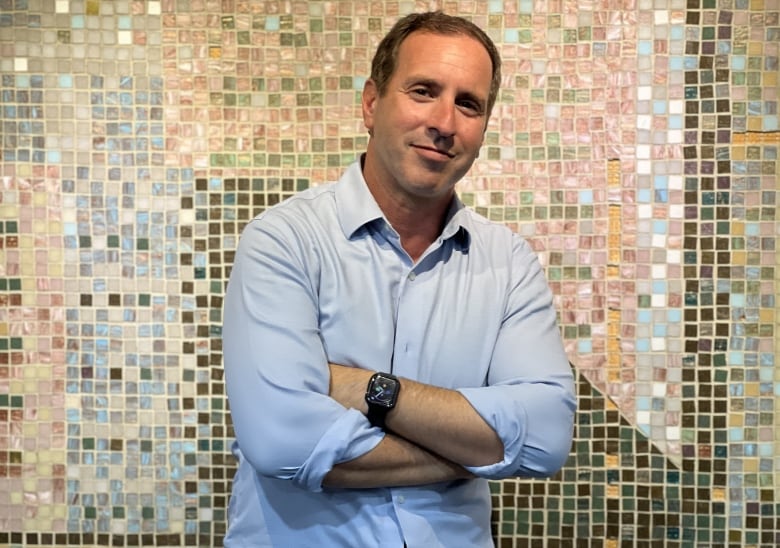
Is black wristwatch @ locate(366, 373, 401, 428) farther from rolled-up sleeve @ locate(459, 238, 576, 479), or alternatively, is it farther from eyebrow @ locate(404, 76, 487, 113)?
eyebrow @ locate(404, 76, 487, 113)

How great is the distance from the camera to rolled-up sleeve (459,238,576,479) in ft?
4.51

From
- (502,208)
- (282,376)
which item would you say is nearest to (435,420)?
(282,376)

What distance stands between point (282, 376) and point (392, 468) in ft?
0.78

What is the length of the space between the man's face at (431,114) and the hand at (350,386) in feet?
1.22

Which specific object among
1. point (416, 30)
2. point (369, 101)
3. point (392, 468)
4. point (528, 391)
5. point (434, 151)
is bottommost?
point (392, 468)

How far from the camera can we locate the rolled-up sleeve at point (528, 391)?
138 centimetres

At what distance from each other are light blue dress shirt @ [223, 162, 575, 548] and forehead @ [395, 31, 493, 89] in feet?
0.75

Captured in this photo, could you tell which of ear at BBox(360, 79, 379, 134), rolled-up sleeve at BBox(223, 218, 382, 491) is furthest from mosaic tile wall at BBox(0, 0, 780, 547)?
rolled-up sleeve at BBox(223, 218, 382, 491)

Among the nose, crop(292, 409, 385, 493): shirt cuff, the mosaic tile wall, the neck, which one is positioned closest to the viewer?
crop(292, 409, 385, 493): shirt cuff

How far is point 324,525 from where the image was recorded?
1.41 meters

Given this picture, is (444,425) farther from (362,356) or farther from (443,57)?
Result: (443,57)

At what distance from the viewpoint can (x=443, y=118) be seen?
147 centimetres

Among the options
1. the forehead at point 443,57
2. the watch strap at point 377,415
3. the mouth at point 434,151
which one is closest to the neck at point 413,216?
the mouth at point 434,151

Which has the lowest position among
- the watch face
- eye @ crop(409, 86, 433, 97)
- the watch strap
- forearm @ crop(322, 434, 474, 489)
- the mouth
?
forearm @ crop(322, 434, 474, 489)
